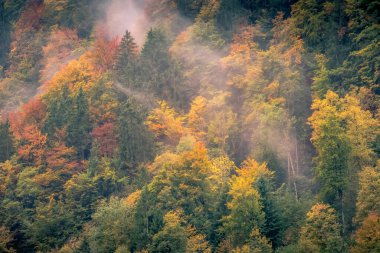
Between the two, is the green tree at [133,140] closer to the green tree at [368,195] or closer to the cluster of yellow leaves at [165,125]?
the cluster of yellow leaves at [165,125]

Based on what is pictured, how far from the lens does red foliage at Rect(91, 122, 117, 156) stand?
70.6 metres

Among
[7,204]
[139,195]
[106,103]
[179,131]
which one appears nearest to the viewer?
[139,195]

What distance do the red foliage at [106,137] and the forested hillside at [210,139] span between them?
0.19 metres

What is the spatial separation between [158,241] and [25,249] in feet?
56.8

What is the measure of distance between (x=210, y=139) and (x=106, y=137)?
13.2 meters

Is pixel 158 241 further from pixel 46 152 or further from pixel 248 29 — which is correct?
pixel 248 29

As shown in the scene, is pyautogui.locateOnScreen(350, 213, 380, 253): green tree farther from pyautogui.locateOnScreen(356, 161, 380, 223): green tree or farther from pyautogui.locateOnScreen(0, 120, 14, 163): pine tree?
pyautogui.locateOnScreen(0, 120, 14, 163): pine tree

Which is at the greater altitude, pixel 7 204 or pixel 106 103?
pixel 106 103

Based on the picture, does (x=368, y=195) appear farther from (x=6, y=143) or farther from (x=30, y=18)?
(x=30, y=18)

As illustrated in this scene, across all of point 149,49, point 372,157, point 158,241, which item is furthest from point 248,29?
point 158,241

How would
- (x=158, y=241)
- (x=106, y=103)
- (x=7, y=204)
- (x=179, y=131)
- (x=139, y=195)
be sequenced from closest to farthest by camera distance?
(x=158, y=241) < (x=139, y=195) < (x=7, y=204) < (x=179, y=131) < (x=106, y=103)

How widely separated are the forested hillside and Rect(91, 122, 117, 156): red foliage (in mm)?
189

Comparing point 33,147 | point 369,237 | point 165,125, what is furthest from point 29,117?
point 369,237

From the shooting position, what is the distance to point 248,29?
7962cm
